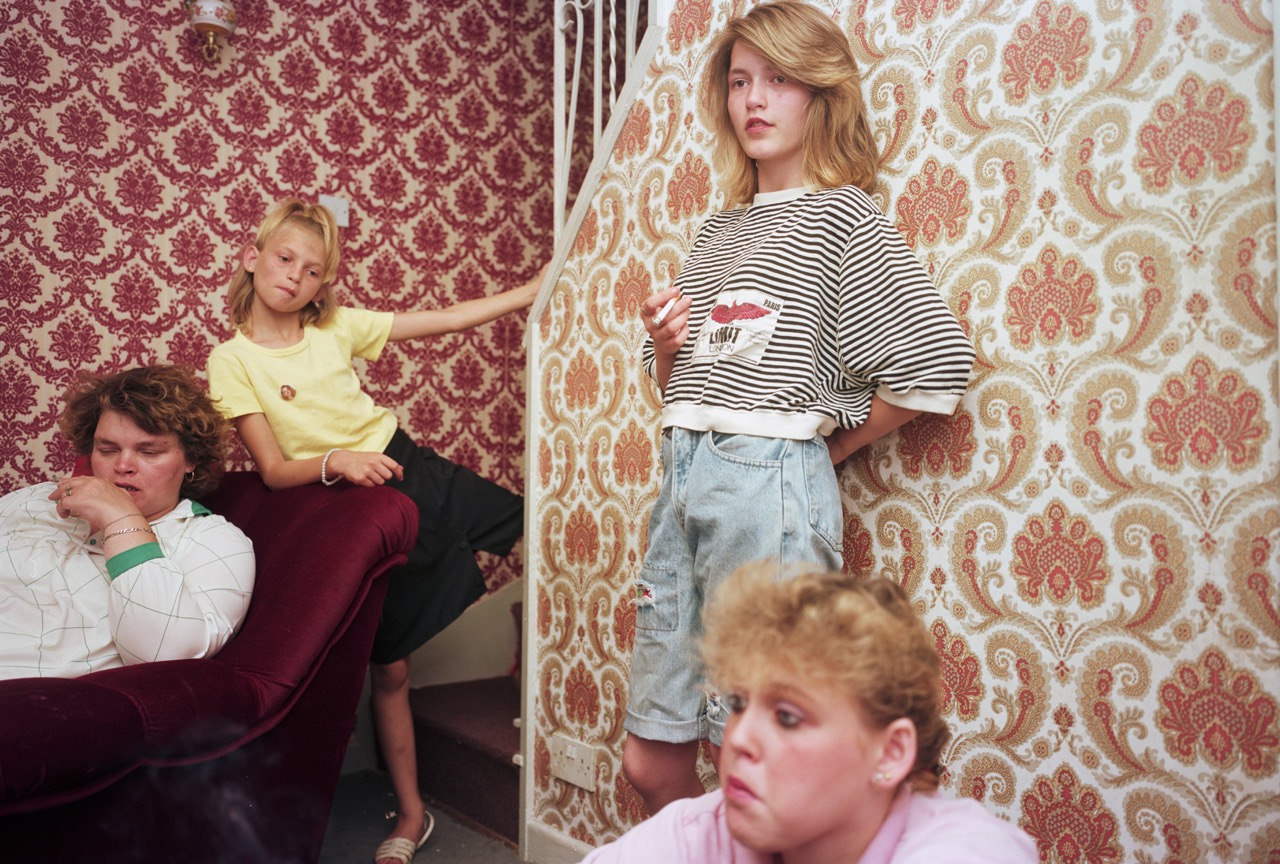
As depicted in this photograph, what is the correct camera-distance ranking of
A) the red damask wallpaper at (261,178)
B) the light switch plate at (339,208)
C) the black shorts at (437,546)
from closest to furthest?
the black shorts at (437,546) → the red damask wallpaper at (261,178) → the light switch plate at (339,208)

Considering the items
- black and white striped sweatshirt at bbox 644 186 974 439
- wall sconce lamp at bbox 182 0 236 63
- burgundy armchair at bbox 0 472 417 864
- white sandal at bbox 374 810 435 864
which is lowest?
white sandal at bbox 374 810 435 864

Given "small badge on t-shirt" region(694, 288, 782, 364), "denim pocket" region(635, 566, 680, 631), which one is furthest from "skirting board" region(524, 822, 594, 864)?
"small badge on t-shirt" region(694, 288, 782, 364)

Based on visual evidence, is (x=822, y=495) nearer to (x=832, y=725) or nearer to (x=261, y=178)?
(x=832, y=725)

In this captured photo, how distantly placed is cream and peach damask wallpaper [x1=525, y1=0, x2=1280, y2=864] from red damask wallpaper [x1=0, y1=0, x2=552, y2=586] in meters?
1.87

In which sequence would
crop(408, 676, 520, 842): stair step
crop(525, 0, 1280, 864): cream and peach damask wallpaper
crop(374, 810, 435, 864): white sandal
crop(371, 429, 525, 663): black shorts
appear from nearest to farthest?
crop(525, 0, 1280, 864): cream and peach damask wallpaper < crop(374, 810, 435, 864): white sandal < crop(371, 429, 525, 663): black shorts < crop(408, 676, 520, 842): stair step

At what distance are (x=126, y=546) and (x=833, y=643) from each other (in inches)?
55.7

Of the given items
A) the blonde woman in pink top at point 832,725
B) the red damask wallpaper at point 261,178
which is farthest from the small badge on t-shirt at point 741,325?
the red damask wallpaper at point 261,178

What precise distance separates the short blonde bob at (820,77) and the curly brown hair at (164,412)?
1.28 meters

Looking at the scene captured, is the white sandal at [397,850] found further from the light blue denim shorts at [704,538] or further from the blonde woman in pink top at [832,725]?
the blonde woman in pink top at [832,725]

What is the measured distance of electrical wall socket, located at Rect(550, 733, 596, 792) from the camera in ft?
7.13

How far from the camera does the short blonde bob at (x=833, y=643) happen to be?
804 mm

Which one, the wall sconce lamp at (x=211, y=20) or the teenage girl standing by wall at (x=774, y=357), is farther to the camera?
the wall sconce lamp at (x=211, y=20)

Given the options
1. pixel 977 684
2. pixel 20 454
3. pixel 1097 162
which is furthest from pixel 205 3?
pixel 977 684

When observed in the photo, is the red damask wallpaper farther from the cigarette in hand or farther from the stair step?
the cigarette in hand
